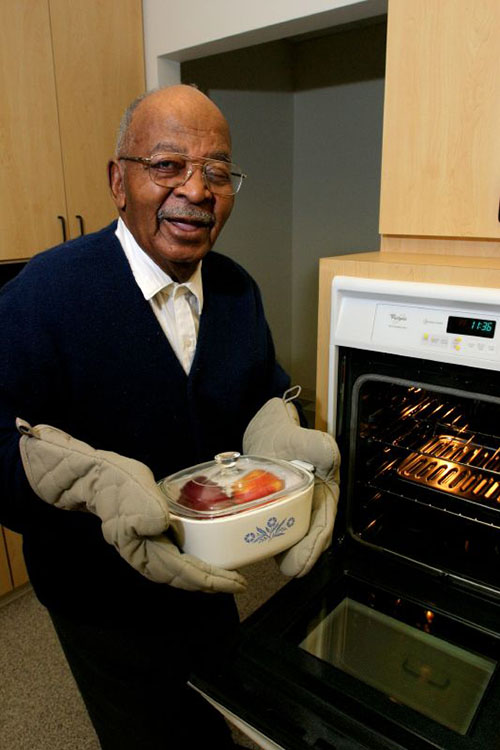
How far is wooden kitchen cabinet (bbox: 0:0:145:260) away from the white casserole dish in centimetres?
135

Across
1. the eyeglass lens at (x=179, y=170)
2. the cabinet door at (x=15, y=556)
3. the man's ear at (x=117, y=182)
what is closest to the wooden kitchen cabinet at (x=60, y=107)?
the cabinet door at (x=15, y=556)

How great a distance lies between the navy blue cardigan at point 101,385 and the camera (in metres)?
0.82

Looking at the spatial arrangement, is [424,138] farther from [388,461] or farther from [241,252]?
[241,252]

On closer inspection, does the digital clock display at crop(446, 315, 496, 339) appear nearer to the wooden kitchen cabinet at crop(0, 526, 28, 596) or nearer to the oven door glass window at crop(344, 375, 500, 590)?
the oven door glass window at crop(344, 375, 500, 590)

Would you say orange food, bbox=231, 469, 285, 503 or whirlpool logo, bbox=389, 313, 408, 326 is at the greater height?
whirlpool logo, bbox=389, 313, 408, 326

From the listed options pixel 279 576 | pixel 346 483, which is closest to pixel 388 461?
pixel 346 483

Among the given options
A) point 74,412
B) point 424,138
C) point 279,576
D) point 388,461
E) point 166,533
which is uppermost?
point 424,138

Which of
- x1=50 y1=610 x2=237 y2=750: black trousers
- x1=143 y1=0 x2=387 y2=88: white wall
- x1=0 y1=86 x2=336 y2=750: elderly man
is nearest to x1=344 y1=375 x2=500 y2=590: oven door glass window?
x1=0 y1=86 x2=336 y2=750: elderly man

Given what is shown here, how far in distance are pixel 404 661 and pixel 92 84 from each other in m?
2.00

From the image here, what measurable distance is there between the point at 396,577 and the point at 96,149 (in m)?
1.75

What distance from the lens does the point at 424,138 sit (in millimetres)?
1148

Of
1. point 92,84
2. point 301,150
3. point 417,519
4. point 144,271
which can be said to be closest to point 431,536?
point 417,519

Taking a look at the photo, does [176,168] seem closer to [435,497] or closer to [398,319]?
[398,319]

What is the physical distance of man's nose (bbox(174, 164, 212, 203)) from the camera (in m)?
0.83
